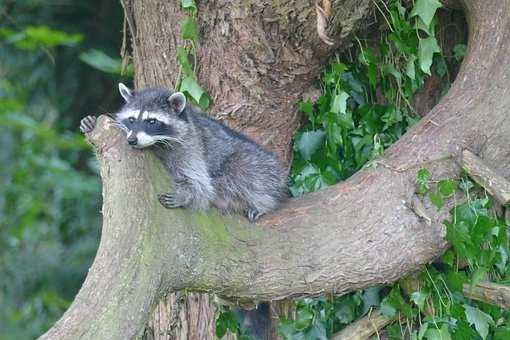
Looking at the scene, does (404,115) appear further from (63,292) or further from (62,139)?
(63,292)

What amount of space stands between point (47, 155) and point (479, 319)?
3.92 m

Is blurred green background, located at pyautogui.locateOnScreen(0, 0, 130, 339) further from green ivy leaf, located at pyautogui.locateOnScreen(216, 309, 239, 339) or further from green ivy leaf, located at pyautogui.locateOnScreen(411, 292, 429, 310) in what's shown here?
green ivy leaf, located at pyautogui.locateOnScreen(411, 292, 429, 310)

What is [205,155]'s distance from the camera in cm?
420

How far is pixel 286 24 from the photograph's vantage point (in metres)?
4.16

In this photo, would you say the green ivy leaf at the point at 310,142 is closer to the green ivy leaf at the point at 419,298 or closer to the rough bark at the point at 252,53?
the rough bark at the point at 252,53

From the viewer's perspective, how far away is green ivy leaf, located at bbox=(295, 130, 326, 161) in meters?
4.47

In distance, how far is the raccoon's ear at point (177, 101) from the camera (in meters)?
4.04

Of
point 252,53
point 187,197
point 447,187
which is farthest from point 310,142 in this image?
point 187,197

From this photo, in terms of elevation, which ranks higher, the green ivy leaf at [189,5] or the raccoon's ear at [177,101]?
the green ivy leaf at [189,5]

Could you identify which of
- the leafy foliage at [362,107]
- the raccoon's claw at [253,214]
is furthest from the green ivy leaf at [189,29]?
the raccoon's claw at [253,214]

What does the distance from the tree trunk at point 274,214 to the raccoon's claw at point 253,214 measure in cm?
5

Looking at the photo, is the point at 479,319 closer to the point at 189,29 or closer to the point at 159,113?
the point at 159,113

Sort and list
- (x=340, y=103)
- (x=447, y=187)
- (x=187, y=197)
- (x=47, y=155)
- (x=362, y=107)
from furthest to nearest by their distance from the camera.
A: 1. (x=47, y=155)
2. (x=362, y=107)
3. (x=340, y=103)
4. (x=447, y=187)
5. (x=187, y=197)

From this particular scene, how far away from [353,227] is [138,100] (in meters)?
1.06
